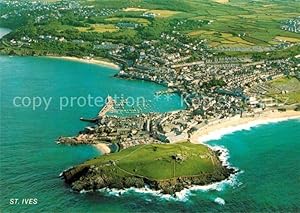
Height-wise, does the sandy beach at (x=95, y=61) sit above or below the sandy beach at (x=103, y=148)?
below

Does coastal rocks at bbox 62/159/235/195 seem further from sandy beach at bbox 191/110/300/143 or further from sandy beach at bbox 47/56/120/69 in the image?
sandy beach at bbox 47/56/120/69

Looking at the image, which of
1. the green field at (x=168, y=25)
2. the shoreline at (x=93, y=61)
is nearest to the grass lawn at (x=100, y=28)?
the green field at (x=168, y=25)

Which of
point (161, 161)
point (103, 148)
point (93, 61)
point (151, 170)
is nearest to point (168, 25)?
point (93, 61)

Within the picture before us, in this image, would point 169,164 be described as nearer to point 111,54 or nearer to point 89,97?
point 89,97

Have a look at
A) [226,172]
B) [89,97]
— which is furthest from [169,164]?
[89,97]

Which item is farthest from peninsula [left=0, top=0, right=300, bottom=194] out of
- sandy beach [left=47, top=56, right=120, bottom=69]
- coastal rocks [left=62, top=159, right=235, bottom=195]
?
sandy beach [left=47, top=56, right=120, bottom=69]

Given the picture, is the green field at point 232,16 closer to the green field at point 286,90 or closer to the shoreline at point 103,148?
the green field at point 286,90
